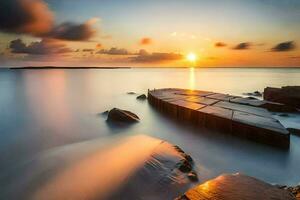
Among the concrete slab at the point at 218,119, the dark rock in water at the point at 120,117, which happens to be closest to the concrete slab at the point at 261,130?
the concrete slab at the point at 218,119

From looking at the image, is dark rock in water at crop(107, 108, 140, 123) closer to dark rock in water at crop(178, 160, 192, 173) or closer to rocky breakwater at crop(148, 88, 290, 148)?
rocky breakwater at crop(148, 88, 290, 148)

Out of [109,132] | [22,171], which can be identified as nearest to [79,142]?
[109,132]

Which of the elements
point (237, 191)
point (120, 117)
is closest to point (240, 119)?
point (120, 117)

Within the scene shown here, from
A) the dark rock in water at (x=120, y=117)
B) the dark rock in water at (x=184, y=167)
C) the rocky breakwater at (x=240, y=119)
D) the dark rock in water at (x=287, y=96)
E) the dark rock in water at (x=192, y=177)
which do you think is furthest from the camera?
the dark rock in water at (x=287, y=96)

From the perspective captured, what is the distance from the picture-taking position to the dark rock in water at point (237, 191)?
3.17 meters

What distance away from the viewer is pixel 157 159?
643 centimetres

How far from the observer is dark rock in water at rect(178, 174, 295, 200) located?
3.17 metres

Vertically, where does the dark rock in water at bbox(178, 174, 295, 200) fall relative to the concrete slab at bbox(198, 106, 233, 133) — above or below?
above

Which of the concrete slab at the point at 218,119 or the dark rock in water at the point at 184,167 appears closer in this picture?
the dark rock in water at the point at 184,167

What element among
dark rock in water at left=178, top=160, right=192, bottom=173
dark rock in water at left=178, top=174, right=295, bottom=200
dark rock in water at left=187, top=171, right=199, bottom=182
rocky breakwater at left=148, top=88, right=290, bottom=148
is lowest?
dark rock in water at left=187, top=171, right=199, bottom=182

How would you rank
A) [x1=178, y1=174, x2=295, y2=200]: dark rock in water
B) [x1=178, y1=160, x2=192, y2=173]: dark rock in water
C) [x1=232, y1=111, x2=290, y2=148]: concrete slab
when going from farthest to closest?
[x1=232, y1=111, x2=290, y2=148]: concrete slab → [x1=178, y1=160, x2=192, y2=173]: dark rock in water → [x1=178, y1=174, x2=295, y2=200]: dark rock in water

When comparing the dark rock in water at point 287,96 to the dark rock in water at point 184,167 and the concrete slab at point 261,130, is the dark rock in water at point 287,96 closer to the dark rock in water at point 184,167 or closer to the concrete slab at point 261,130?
the concrete slab at point 261,130

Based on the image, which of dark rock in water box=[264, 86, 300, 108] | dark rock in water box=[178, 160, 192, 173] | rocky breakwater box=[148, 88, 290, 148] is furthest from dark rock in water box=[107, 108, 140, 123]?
dark rock in water box=[264, 86, 300, 108]

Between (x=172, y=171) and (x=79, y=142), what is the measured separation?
5535mm
